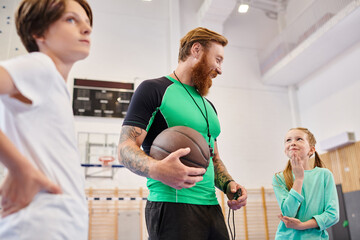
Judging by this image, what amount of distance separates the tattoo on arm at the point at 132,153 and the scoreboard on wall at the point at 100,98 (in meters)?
5.85

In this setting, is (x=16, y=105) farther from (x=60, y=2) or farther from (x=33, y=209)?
(x=60, y=2)

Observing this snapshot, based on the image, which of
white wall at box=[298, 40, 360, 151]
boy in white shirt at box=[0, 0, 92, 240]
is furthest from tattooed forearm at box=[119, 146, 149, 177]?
white wall at box=[298, 40, 360, 151]

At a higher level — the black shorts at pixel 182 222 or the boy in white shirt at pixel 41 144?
the boy in white shirt at pixel 41 144

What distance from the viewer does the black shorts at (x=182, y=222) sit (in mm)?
1459

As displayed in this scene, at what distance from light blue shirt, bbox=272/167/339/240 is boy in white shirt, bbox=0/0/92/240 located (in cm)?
184

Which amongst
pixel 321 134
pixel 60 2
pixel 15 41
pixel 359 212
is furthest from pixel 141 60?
pixel 60 2

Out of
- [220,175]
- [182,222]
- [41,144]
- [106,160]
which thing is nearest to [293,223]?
[220,175]

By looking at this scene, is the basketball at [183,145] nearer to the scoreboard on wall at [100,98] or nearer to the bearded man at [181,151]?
the bearded man at [181,151]

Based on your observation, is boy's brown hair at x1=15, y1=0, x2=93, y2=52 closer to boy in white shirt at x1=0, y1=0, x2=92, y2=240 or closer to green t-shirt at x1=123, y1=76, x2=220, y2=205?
boy in white shirt at x1=0, y1=0, x2=92, y2=240

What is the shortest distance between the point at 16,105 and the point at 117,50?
7249 millimetres

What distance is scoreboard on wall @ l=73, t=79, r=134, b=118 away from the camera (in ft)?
23.6

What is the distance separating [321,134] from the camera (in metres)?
7.89

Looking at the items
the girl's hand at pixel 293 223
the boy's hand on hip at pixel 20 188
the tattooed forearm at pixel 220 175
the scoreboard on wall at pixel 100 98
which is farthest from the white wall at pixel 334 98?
the boy's hand on hip at pixel 20 188

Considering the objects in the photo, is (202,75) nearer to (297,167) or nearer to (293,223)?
(297,167)
